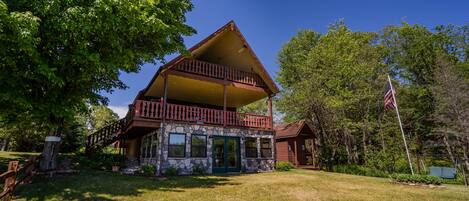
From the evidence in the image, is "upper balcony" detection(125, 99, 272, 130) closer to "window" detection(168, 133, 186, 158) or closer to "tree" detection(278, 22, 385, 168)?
"window" detection(168, 133, 186, 158)

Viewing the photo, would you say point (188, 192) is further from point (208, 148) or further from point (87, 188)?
point (208, 148)

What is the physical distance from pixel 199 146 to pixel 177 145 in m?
1.31

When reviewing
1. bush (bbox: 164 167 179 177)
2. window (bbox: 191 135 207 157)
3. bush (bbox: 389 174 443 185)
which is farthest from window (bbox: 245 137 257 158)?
bush (bbox: 389 174 443 185)

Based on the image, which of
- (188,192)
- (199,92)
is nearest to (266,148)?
(199,92)

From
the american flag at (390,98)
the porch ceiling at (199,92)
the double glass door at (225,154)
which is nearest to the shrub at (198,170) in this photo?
the double glass door at (225,154)

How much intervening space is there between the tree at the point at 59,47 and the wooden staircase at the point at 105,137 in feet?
20.8

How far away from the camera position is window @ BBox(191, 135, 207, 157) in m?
13.7

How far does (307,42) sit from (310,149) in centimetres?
1561

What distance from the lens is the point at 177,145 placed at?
13.2m

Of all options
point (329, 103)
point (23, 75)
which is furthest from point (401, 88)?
point (23, 75)

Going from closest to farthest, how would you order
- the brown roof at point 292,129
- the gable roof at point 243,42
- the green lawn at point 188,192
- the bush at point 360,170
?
1. the green lawn at point 188,192
2. the gable roof at point 243,42
3. the bush at point 360,170
4. the brown roof at point 292,129

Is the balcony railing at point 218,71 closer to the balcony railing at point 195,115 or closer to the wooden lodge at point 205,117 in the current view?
the wooden lodge at point 205,117

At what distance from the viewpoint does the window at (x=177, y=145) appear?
1302 cm

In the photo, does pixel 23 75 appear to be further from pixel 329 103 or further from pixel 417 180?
pixel 329 103
